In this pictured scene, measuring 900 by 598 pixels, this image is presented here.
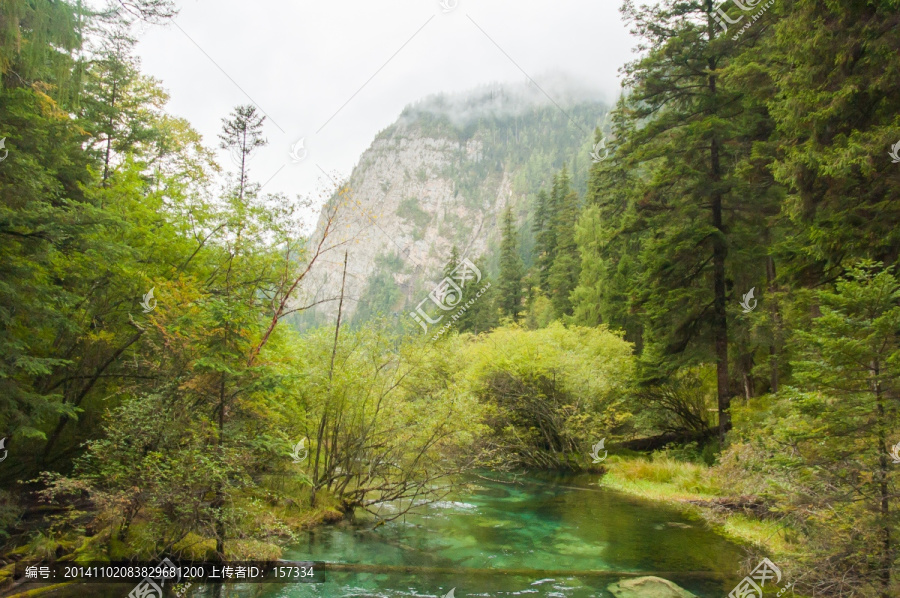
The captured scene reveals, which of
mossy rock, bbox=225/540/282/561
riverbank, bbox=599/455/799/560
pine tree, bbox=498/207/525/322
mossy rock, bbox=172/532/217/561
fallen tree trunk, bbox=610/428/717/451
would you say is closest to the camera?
mossy rock, bbox=225/540/282/561

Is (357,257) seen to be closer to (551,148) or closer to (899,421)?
(551,148)

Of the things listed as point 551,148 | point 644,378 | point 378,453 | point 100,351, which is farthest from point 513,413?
point 551,148

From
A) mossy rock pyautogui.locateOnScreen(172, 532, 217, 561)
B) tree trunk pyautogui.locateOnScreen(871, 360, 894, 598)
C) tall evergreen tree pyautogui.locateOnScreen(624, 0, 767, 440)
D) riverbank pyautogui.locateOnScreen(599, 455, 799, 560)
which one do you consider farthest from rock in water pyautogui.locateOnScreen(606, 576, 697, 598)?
tall evergreen tree pyautogui.locateOnScreen(624, 0, 767, 440)

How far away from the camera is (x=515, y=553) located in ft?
31.7

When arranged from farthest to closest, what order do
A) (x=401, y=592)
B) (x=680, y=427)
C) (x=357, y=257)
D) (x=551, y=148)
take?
(x=357, y=257) < (x=551, y=148) < (x=680, y=427) < (x=401, y=592)

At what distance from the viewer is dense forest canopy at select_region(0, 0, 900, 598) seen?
5.82 m

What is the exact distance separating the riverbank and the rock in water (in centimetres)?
162

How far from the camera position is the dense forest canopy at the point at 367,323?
5.82 meters

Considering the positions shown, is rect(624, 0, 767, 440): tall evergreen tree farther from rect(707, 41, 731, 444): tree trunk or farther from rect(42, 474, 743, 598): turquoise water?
rect(42, 474, 743, 598): turquoise water

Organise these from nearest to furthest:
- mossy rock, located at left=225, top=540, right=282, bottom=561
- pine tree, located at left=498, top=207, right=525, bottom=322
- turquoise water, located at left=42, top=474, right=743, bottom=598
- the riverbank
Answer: mossy rock, located at left=225, top=540, right=282, bottom=561 < turquoise water, located at left=42, top=474, right=743, bottom=598 < the riverbank < pine tree, located at left=498, top=207, right=525, bottom=322

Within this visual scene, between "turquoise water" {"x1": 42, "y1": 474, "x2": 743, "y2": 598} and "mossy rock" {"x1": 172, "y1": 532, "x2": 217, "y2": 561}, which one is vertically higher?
"mossy rock" {"x1": 172, "y1": 532, "x2": 217, "y2": 561}

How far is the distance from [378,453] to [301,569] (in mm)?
3616

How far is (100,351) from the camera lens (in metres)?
9.70

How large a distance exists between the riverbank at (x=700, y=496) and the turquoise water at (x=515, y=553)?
49 cm
